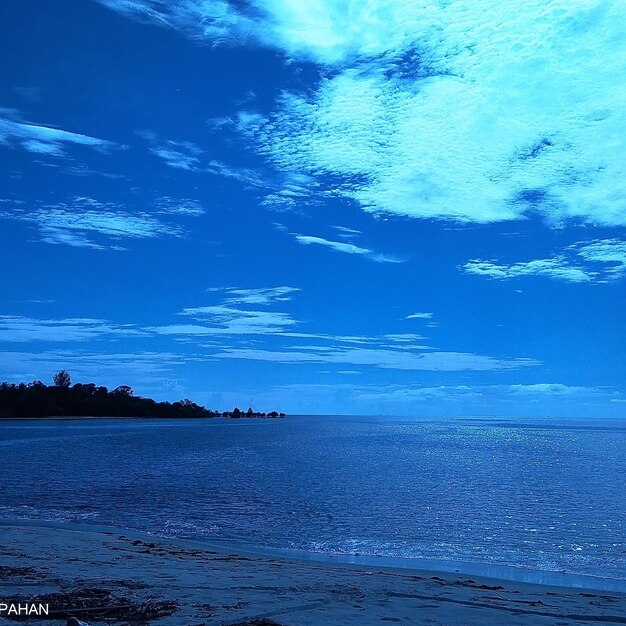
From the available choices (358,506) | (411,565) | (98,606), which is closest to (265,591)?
(98,606)

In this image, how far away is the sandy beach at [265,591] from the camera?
11.2m

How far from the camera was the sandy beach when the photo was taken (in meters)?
11.2

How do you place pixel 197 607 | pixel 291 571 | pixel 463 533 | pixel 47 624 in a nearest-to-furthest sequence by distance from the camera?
1. pixel 47 624
2. pixel 197 607
3. pixel 291 571
4. pixel 463 533

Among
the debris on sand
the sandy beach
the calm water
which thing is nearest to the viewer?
the debris on sand

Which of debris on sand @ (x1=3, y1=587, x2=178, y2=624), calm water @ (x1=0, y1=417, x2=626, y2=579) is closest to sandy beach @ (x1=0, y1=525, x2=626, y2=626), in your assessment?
debris on sand @ (x1=3, y1=587, x2=178, y2=624)

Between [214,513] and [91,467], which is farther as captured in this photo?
[91,467]

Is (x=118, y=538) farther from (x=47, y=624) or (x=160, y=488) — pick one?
(x=160, y=488)

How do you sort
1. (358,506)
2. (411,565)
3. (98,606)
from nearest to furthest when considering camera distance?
1. (98,606)
2. (411,565)
3. (358,506)

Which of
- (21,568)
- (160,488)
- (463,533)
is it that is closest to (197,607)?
(21,568)

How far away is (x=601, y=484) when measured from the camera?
47.3 meters

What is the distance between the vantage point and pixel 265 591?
43.6 feet

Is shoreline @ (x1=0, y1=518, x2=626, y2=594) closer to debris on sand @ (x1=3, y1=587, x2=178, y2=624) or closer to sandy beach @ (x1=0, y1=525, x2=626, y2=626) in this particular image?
sandy beach @ (x1=0, y1=525, x2=626, y2=626)

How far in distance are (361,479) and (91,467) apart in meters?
26.5

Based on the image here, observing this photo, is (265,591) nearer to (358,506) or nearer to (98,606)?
(98,606)
